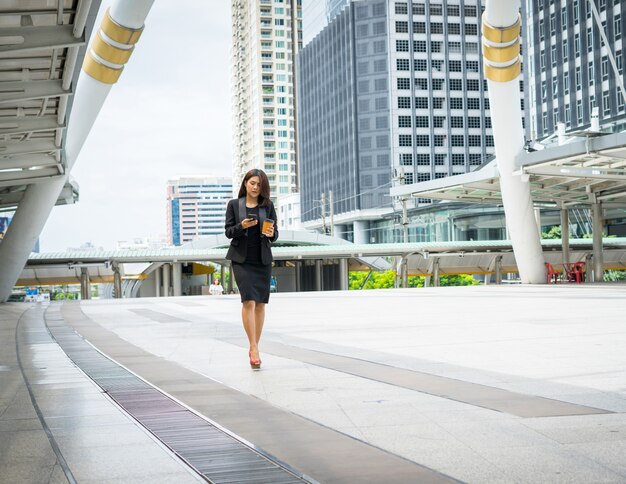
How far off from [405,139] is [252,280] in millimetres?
108208

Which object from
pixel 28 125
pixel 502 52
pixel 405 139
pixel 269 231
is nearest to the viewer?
pixel 269 231

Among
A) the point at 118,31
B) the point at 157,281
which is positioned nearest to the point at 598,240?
the point at 118,31

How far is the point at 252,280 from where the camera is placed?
7.52 metres

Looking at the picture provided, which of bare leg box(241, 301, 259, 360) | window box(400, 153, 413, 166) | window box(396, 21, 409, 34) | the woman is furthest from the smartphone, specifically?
window box(396, 21, 409, 34)

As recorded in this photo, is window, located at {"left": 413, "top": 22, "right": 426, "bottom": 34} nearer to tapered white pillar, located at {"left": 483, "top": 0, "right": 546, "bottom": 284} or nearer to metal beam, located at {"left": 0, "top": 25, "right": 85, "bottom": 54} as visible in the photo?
tapered white pillar, located at {"left": 483, "top": 0, "right": 546, "bottom": 284}

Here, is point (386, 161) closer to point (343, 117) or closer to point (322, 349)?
point (343, 117)

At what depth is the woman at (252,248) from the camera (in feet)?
24.6

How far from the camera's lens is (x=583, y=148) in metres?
27.3

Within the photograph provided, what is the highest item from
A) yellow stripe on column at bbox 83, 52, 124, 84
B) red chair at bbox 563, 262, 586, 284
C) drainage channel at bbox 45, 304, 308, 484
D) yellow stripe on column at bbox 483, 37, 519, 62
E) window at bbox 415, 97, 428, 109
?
window at bbox 415, 97, 428, 109

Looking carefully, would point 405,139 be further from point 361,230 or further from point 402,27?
point 402,27

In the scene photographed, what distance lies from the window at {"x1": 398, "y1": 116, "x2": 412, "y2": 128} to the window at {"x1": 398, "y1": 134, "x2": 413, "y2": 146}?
1.44 metres

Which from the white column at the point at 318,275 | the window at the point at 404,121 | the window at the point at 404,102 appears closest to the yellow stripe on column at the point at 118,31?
the white column at the point at 318,275

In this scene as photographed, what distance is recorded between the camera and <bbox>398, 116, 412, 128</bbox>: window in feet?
374

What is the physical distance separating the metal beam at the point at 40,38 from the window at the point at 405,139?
10191 centimetres
